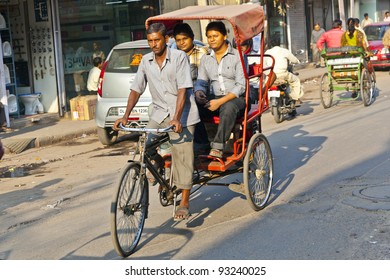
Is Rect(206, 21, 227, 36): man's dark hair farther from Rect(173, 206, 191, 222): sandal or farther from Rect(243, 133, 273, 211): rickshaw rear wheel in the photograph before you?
Rect(173, 206, 191, 222): sandal

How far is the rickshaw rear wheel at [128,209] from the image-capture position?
563 centimetres

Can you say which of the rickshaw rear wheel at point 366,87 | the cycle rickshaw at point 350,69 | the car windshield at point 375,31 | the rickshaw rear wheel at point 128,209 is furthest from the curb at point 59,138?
the car windshield at point 375,31

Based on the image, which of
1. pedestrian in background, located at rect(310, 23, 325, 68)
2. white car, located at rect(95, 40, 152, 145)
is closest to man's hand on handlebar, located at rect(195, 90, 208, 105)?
white car, located at rect(95, 40, 152, 145)

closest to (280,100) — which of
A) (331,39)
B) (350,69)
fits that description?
(350,69)

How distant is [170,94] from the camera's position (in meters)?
6.28

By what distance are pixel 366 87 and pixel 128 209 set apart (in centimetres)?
977

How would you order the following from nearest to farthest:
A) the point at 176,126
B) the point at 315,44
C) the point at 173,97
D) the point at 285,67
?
1. the point at 176,126
2. the point at 173,97
3. the point at 285,67
4. the point at 315,44

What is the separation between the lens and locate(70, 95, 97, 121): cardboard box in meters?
15.4

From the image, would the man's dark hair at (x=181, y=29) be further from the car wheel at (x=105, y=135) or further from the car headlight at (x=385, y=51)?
the car headlight at (x=385, y=51)

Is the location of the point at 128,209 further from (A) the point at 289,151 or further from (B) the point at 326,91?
(B) the point at 326,91

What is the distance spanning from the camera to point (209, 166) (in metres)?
6.70

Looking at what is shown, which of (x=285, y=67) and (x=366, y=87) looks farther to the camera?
(x=366, y=87)
